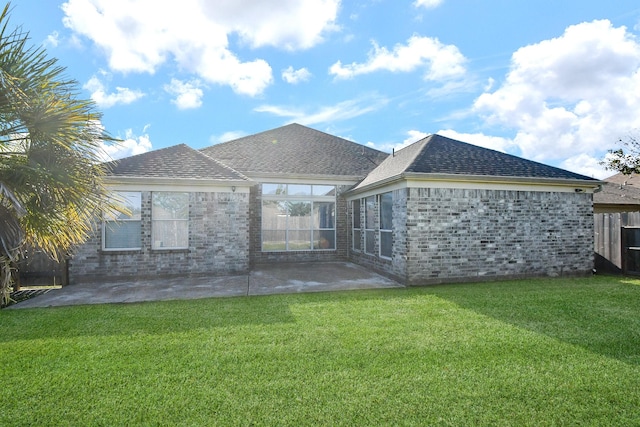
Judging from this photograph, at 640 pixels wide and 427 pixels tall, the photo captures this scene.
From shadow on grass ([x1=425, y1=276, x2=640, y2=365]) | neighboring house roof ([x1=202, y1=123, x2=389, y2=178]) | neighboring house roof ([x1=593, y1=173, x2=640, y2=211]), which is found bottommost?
shadow on grass ([x1=425, y1=276, x2=640, y2=365])

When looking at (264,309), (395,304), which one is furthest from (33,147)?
(395,304)

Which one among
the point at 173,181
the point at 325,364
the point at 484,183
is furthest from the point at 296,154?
the point at 325,364

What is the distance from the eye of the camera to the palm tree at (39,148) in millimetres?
3670

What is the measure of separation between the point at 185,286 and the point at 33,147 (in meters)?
5.49

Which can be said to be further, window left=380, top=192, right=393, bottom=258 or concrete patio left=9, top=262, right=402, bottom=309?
window left=380, top=192, right=393, bottom=258

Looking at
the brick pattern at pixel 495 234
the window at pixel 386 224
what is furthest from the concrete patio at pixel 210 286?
the brick pattern at pixel 495 234

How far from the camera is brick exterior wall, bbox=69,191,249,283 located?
973 cm

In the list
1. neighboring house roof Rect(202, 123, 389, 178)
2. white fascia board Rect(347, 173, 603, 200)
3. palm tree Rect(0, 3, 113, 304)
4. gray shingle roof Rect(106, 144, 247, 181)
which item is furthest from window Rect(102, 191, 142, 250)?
white fascia board Rect(347, 173, 603, 200)

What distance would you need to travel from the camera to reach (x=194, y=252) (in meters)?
10.3

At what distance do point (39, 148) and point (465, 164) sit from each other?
387 inches

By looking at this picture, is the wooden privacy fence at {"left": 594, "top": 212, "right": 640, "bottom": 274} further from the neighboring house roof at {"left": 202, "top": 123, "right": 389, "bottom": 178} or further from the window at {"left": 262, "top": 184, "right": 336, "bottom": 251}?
the window at {"left": 262, "top": 184, "right": 336, "bottom": 251}

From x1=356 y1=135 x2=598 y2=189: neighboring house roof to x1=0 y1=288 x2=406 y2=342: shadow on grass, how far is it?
12.7 ft

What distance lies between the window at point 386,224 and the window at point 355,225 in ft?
7.72

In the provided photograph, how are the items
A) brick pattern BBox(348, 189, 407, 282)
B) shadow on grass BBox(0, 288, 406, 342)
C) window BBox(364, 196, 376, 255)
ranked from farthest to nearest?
window BBox(364, 196, 376, 255), brick pattern BBox(348, 189, 407, 282), shadow on grass BBox(0, 288, 406, 342)
